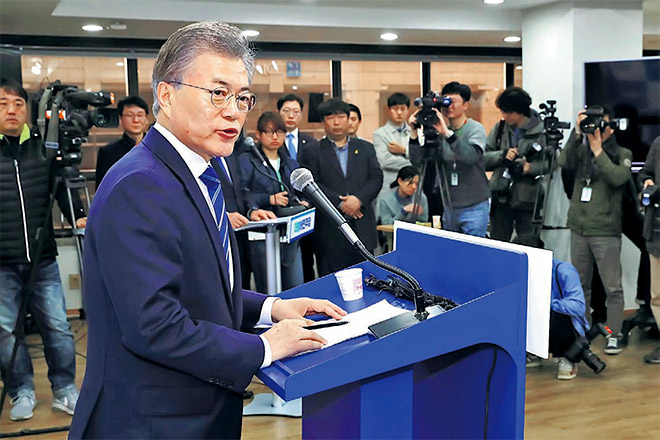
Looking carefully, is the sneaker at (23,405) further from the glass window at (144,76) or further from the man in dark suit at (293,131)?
the glass window at (144,76)

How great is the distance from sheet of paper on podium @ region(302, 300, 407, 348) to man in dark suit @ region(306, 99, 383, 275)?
2608 millimetres

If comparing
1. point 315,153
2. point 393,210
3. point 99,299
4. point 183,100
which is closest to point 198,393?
point 99,299

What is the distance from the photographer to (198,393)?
1271 mm

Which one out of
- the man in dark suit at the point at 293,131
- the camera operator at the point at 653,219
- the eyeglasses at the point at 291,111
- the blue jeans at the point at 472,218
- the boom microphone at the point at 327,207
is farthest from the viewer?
the eyeglasses at the point at 291,111

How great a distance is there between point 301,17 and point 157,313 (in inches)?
185

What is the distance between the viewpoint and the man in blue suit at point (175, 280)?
117 centimetres

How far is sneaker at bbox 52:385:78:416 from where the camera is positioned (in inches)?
132

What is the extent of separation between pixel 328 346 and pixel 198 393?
25 cm

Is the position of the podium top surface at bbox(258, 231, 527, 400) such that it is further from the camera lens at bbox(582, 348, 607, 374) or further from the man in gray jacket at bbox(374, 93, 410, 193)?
the man in gray jacket at bbox(374, 93, 410, 193)

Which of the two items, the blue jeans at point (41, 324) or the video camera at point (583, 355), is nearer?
the blue jeans at point (41, 324)

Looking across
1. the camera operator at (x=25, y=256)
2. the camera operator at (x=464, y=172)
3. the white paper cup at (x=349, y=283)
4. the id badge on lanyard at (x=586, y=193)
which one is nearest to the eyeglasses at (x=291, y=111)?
the camera operator at (x=464, y=172)

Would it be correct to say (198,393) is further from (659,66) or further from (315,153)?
(659,66)

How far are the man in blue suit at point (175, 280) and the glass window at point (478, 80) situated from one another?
609 centimetres

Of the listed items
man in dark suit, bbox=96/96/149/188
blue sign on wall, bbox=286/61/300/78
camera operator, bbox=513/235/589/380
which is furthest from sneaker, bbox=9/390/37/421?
blue sign on wall, bbox=286/61/300/78
